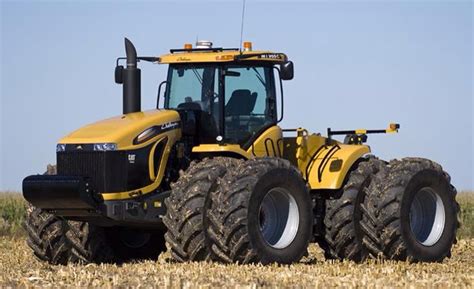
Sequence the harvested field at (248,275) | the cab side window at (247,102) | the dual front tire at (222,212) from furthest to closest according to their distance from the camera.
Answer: the cab side window at (247,102) < the dual front tire at (222,212) < the harvested field at (248,275)

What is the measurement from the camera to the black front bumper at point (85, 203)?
15953mm

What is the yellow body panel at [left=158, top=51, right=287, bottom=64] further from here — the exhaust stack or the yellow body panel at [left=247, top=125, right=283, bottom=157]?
the yellow body panel at [left=247, top=125, right=283, bottom=157]


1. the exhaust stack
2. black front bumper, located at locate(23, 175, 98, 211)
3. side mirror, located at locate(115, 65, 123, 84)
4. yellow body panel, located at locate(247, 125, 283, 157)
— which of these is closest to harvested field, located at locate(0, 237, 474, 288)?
black front bumper, located at locate(23, 175, 98, 211)

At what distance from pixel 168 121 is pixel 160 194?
108cm

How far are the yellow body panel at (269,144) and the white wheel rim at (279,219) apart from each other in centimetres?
89

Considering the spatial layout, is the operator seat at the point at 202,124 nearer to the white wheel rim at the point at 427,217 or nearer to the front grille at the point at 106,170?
the front grille at the point at 106,170

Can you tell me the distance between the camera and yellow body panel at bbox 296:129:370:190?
17.7m

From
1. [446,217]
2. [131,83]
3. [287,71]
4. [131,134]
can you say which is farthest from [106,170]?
[446,217]

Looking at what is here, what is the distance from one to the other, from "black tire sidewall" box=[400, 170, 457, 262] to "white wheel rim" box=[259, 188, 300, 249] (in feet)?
5.80

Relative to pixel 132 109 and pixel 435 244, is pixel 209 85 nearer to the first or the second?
pixel 132 109

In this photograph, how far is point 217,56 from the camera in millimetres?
17109

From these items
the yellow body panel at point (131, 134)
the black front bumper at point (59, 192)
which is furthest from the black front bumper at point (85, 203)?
the yellow body panel at point (131, 134)

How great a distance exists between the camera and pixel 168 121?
55.5 feet

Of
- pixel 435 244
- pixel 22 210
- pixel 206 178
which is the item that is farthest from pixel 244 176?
pixel 22 210
